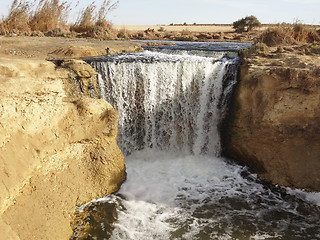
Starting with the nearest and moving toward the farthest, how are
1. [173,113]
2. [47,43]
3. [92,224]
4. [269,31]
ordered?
[92,224] → [173,113] → [47,43] → [269,31]

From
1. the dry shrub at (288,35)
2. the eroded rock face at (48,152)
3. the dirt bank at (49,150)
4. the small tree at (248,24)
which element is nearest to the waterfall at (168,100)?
the dirt bank at (49,150)

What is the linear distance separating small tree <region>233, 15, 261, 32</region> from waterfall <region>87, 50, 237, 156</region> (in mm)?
11412

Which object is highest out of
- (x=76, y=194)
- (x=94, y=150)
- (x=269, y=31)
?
(x=269, y=31)

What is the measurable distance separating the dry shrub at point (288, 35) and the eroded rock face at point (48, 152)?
6226 millimetres

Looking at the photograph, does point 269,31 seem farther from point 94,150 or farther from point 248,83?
point 94,150

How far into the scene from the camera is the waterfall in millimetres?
6430

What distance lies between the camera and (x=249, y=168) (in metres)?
6.58

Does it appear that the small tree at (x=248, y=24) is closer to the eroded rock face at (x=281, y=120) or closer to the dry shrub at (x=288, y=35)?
the dry shrub at (x=288, y=35)

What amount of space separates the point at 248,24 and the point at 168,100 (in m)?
13.2

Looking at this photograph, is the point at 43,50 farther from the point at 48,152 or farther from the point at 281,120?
the point at 281,120

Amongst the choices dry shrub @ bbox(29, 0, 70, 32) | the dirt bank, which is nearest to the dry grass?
dry shrub @ bbox(29, 0, 70, 32)

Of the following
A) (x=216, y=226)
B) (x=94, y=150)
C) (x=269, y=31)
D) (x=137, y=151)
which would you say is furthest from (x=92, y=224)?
(x=269, y=31)

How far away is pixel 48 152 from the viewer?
4.33 meters

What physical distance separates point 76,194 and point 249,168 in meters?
3.57
